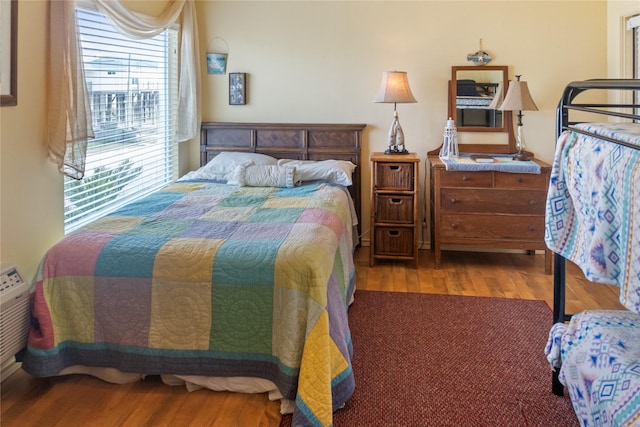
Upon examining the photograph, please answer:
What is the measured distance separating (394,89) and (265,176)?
1.18 m

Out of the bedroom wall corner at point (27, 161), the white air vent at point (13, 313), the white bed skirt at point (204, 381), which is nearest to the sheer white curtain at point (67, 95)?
the bedroom wall corner at point (27, 161)

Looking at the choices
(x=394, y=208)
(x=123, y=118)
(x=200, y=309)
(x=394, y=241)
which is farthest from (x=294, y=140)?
(x=200, y=309)

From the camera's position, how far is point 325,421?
6.57 feet

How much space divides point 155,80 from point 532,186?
114 inches

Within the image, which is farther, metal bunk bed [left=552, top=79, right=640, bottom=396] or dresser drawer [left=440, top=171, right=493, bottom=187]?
dresser drawer [left=440, top=171, right=493, bottom=187]

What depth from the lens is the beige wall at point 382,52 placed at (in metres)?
4.09

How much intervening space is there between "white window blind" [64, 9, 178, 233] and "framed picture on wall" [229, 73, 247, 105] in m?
0.45

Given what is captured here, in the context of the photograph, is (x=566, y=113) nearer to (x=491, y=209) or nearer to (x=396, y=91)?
(x=491, y=209)

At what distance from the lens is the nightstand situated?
3928mm

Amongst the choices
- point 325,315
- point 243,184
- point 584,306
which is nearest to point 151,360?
point 325,315

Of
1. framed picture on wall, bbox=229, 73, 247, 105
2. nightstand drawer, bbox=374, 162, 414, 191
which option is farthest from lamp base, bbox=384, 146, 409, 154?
framed picture on wall, bbox=229, 73, 247, 105

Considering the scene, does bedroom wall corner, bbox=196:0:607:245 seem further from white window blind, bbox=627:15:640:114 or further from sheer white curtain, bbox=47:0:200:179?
sheer white curtain, bbox=47:0:200:179

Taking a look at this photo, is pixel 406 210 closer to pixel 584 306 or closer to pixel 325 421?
pixel 584 306

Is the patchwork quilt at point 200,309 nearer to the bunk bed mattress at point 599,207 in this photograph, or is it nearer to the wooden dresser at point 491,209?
the bunk bed mattress at point 599,207
